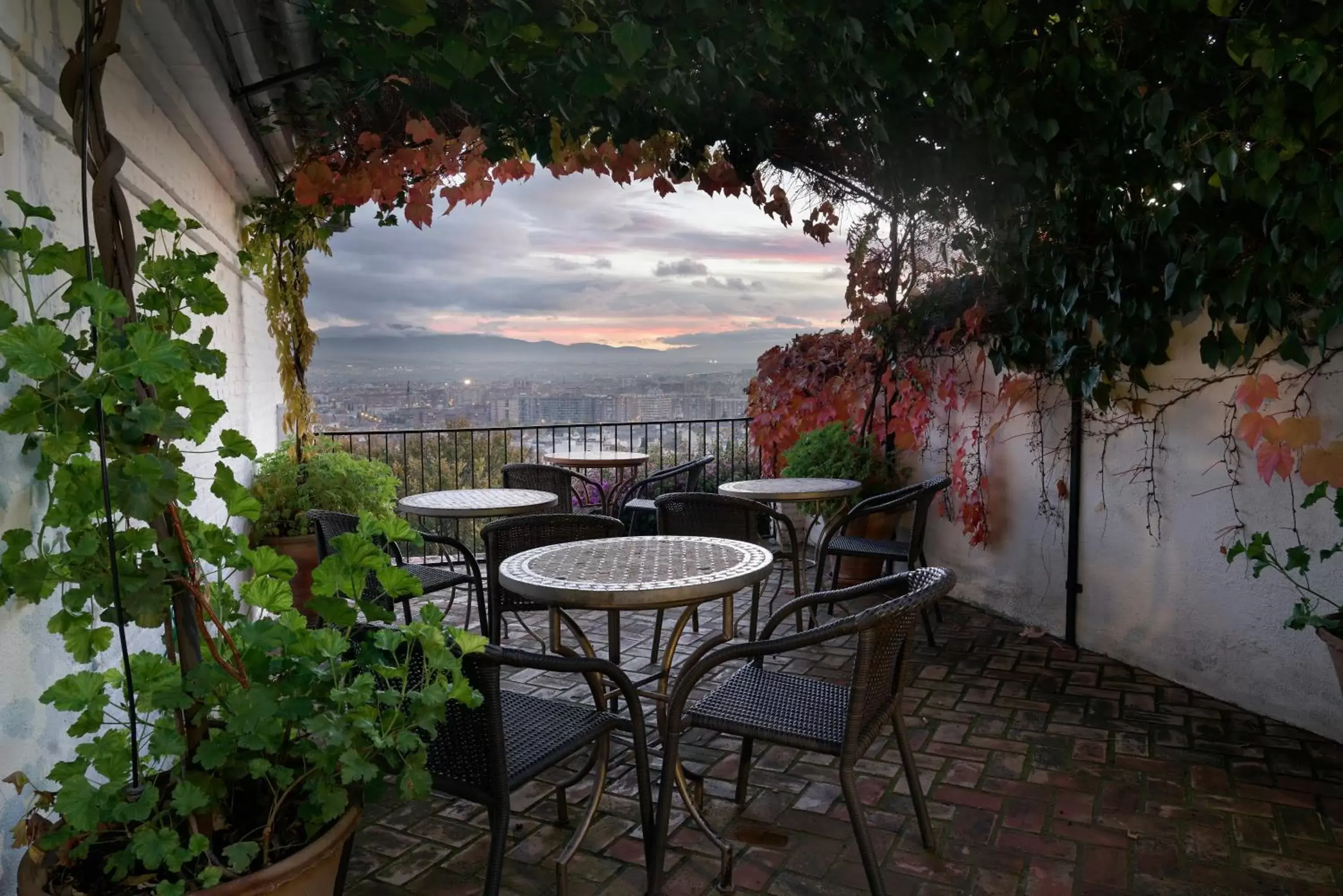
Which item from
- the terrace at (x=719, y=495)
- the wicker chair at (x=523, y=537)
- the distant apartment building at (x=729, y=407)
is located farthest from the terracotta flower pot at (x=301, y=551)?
the distant apartment building at (x=729, y=407)

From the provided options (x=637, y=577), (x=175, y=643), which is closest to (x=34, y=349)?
(x=175, y=643)

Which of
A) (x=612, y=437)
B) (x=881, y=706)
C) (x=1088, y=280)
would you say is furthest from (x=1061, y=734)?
(x=612, y=437)

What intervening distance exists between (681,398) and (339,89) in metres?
5.46

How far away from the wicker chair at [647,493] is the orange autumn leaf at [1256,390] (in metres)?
2.88

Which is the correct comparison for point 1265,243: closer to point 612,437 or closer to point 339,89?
point 339,89

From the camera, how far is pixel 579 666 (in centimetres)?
188

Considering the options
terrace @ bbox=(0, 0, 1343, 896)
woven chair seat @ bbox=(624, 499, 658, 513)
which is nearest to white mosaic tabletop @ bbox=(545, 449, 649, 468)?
woven chair seat @ bbox=(624, 499, 658, 513)

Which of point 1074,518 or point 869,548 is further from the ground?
point 1074,518

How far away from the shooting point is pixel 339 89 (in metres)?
3.40

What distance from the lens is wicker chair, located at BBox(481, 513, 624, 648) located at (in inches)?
124

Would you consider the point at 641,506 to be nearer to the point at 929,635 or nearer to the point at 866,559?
the point at 866,559

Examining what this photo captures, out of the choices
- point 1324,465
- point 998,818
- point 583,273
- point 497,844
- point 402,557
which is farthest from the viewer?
point 583,273

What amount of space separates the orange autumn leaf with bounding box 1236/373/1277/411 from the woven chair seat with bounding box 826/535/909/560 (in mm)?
1460

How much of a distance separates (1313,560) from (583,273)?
9053mm
